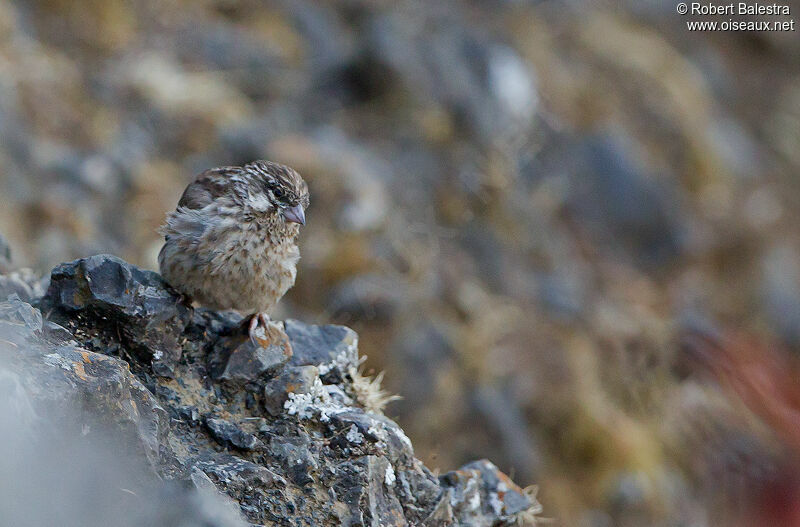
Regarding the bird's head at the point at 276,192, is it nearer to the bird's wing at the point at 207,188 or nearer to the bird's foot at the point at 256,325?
the bird's wing at the point at 207,188

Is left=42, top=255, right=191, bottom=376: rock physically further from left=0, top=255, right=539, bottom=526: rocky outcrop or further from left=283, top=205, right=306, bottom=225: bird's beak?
left=283, top=205, right=306, bottom=225: bird's beak

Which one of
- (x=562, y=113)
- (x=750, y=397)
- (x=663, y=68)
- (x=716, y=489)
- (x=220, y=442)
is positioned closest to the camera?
(x=220, y=442)

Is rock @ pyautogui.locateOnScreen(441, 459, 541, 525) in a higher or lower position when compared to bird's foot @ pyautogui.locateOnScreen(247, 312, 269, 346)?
lower

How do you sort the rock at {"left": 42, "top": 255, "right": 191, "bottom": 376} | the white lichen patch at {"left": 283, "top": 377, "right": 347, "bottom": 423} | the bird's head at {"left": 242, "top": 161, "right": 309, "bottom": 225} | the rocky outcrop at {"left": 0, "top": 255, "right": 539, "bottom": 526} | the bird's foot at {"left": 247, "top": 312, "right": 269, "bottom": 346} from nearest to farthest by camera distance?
the rocky outcrop at {"left": 0, "top": 255, "right": 539, "bottom": 526}, the rock at {"left": 42, "top": 255, "right": 191, "bottom": 376}, the white lichen patch at {"left": 283, "top": 377, "right": 347, "bottom": 423}, the bird's foot at {"left": 247, "top": 312, "right": 269, "bottom": 346}, the bird's head at {"left": 242, "top": 161, "right": 309, "bottom": 225}

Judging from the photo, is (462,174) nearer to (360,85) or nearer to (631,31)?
(360,85)

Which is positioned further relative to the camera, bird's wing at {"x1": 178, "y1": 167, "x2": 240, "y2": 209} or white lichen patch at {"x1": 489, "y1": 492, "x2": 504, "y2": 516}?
bird's wing at {"x1": 178, "y1": 167, "x2": 240, "y2": 209}

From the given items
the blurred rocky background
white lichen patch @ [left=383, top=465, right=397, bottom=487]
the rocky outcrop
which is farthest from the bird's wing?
the blurred rocky background

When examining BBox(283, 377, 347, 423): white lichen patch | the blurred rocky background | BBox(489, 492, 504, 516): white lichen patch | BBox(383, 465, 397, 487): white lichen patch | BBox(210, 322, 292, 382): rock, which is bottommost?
BBox(383, 465, 397, 487): white lichen patch

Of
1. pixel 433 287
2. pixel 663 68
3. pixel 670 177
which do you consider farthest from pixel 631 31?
pixel 433 287
